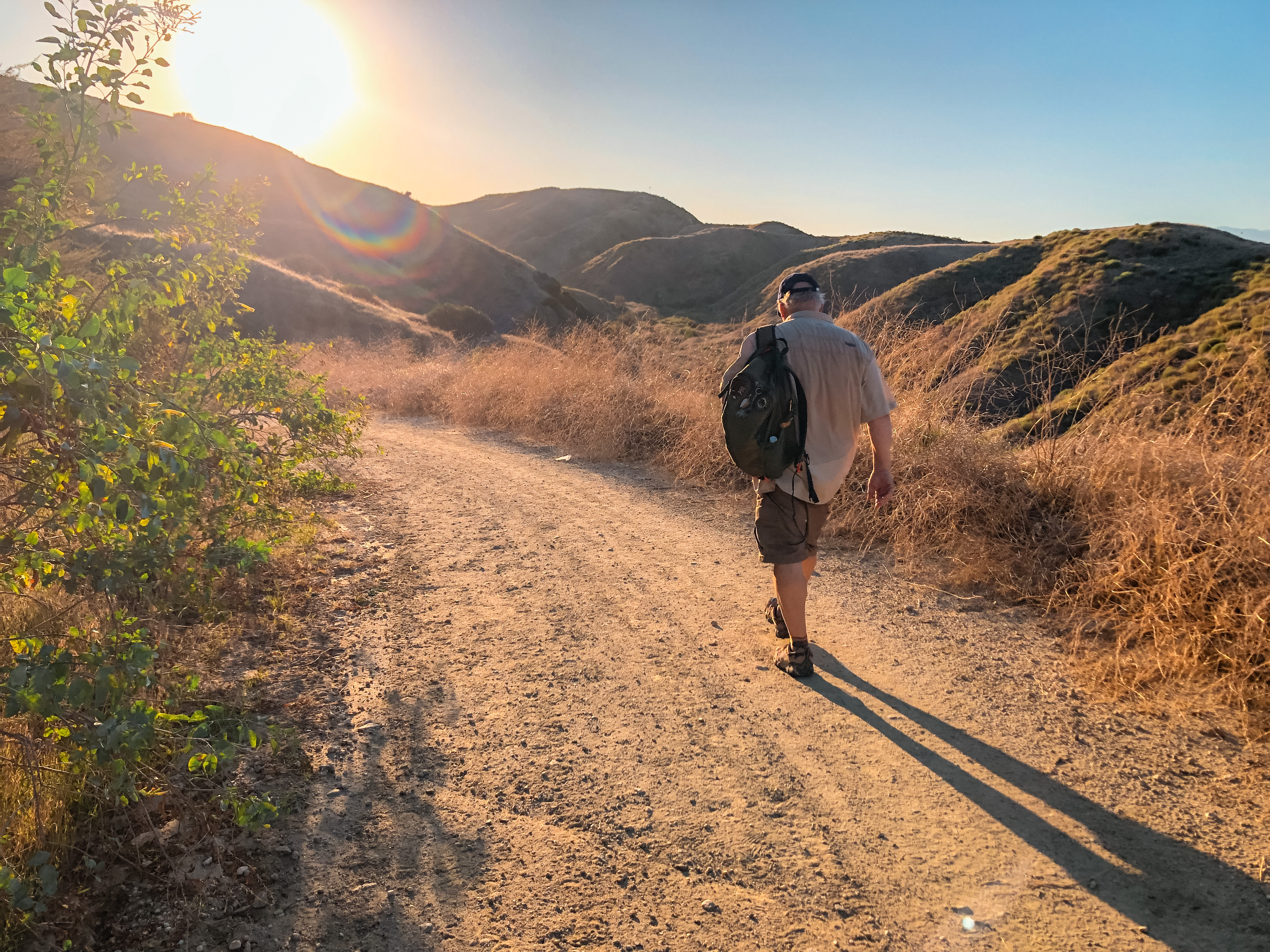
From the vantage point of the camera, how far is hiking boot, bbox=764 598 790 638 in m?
3.92

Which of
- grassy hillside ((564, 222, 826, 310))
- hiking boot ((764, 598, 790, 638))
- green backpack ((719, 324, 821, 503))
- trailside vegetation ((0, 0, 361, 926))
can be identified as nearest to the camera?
trailside vegetation ((0, 0, 361, 926))

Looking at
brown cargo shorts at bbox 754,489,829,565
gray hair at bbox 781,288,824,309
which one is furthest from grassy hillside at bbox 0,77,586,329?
brown cargo shorts at bbox 754,489,829,565

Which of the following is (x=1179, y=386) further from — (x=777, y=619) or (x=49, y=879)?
(x=49, y=879)

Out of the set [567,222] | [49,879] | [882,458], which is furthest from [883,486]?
[567,222]

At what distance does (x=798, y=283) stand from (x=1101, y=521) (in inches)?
96.2

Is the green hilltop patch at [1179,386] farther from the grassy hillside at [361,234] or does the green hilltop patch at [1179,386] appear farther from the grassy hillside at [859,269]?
the grassy hillside at [361,234]

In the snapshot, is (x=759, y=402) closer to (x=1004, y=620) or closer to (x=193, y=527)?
(x=1004, y=620)

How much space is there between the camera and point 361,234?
200 feet

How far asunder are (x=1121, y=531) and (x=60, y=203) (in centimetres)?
519

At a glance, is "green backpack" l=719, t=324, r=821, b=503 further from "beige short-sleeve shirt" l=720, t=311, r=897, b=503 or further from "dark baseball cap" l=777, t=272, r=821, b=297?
"dark baseball cap" l=777, t=272, r=821, b=297

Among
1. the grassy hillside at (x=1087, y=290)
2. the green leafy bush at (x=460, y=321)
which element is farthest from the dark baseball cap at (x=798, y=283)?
the green leafy bush at (x=460, y=321)

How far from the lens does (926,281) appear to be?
1054 inches

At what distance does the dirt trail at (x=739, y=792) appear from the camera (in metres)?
2.10

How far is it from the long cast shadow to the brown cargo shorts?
3.09ft
